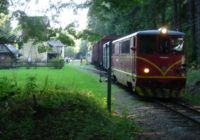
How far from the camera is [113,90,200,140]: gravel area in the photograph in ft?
37.7

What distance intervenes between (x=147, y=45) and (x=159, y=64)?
3.03ft

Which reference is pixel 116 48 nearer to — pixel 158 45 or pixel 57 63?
pixel 158 45

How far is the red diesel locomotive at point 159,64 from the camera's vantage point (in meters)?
20.0

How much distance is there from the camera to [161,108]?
1723 cm

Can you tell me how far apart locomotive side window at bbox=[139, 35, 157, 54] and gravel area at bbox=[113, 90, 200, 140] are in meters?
2.08

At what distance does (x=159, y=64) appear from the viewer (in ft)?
65.8

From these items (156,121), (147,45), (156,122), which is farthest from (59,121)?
(147,45)

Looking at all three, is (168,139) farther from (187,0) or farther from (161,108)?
(187,0)

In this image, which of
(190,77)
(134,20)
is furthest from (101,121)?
(134,20)

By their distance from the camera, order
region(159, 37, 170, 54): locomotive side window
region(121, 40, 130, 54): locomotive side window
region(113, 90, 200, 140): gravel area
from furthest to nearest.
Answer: region(121, 40, 130, 54): locomotive side window, region(159, 37, 170, 54): locomotive side window, region(113, 90, 200, 140): gravel area

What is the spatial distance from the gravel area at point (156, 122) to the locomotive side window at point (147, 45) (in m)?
2.08

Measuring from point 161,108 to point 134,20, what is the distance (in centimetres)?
3001

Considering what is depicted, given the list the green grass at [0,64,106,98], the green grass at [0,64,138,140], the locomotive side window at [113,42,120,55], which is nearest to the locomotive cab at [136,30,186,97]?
the green grass at [0,64,106,98]

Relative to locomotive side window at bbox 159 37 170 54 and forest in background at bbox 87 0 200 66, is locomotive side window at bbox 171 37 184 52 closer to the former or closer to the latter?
locomotive side window at bbox 159 37 170 54
